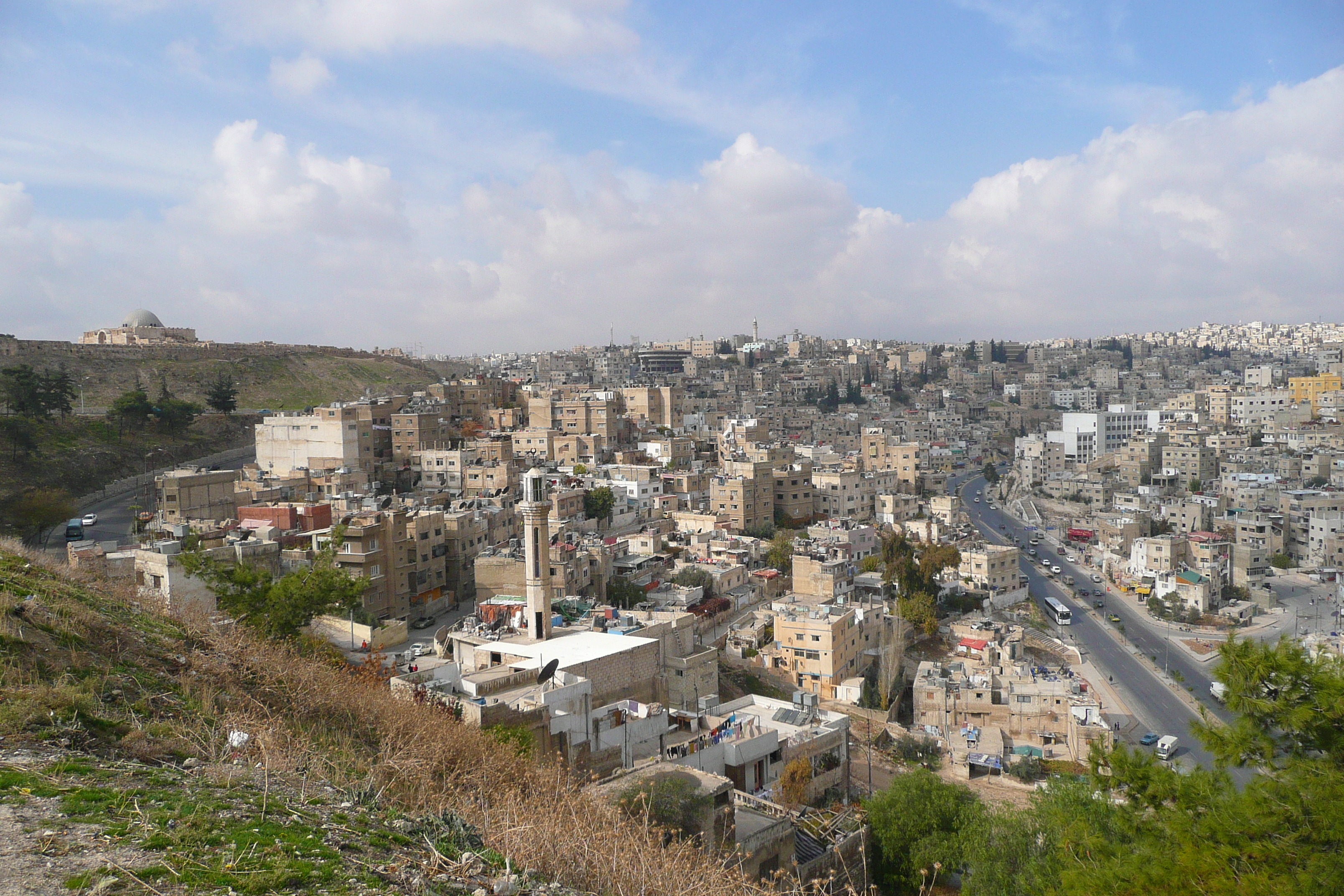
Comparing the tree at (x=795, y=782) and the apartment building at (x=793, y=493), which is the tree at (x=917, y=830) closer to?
the tree at (x=795, y=782)

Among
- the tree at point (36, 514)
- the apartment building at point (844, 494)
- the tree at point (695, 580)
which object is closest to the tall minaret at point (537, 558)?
the tree at point (695, 580)

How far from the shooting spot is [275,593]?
895 centimetres

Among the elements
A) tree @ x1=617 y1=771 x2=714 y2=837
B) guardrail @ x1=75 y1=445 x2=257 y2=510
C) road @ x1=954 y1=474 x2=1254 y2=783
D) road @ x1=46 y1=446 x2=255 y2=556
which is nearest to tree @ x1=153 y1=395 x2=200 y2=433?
guardrail @ x1=75 y1=445 x2=257 y2=510

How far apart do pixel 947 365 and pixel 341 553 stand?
2644 inches

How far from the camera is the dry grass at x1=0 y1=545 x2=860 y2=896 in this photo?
12.5 feet

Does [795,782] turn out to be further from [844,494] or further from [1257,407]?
[1257,407]

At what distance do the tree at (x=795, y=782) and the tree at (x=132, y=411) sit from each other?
2246 centimetres

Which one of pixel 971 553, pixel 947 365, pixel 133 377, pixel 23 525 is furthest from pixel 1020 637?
pixel 947 365

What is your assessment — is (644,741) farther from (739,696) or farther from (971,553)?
(971,553)

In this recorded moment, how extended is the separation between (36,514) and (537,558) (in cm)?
1137

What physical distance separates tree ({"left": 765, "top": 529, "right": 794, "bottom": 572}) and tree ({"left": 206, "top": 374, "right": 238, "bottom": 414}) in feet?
62.2

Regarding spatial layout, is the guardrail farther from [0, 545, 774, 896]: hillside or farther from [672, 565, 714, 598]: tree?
[0, 545, 774, 896]: hillside

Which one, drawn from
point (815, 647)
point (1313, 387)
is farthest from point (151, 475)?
point (1313, 387)

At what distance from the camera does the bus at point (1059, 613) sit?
20.0 metres
